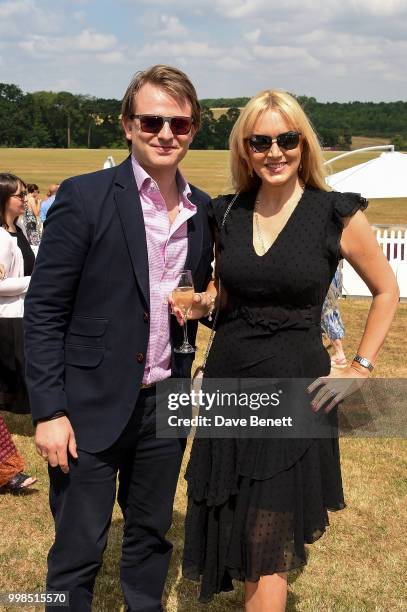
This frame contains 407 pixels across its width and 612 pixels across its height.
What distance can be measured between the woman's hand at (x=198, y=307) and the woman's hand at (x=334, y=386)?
1.67 feet

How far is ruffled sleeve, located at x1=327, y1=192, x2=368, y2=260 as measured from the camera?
2791 mm

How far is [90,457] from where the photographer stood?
270 centimetres

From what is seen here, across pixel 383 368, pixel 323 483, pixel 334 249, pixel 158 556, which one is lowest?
pixel 383 368

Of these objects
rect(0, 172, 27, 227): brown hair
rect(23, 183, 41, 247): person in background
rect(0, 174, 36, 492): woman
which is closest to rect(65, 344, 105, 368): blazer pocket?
rect(0, 174, 36, 492): woman

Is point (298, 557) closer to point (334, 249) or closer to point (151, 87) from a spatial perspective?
point (334, 249)

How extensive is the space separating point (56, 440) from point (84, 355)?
31 cm

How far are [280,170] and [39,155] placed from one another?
248ft

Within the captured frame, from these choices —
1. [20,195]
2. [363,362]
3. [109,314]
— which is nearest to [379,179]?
[20,195]

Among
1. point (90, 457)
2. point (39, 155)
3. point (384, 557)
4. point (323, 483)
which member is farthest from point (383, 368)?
point (39, 155)

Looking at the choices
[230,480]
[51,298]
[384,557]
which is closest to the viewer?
[51,298]

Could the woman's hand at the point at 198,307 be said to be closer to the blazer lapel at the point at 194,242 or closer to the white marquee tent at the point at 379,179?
the blazer lapel at the point at 194,242

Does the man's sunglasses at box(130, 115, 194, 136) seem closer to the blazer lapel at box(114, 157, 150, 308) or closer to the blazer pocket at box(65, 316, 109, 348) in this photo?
the blazer lapel at box(114, 157, 150, 308)

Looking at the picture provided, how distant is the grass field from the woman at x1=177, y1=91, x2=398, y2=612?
14.8 inches

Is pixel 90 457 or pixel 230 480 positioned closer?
pixel 90 457
